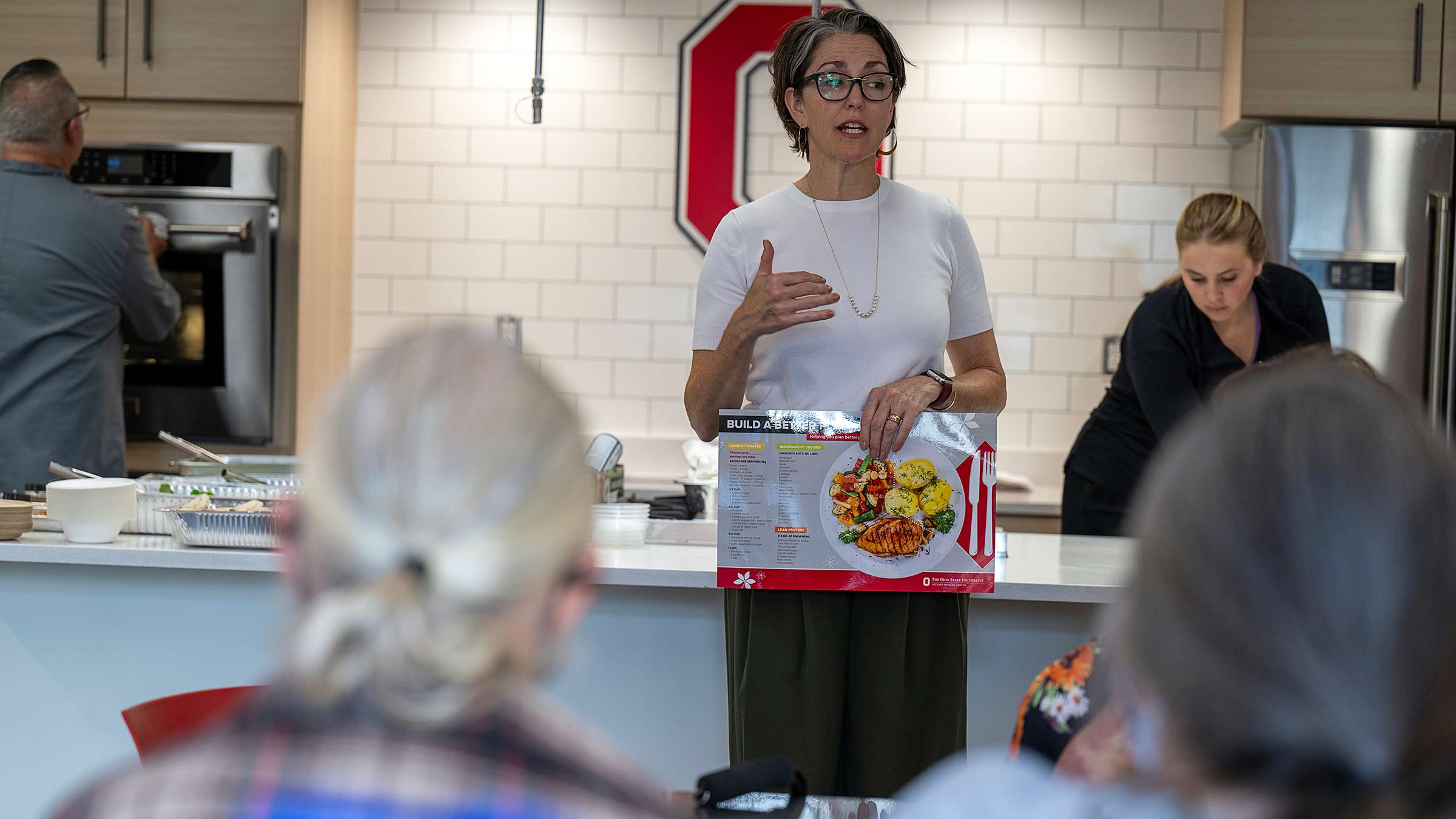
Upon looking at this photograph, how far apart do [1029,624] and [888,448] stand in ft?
2.08

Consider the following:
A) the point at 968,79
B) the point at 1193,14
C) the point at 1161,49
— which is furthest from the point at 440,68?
the point at 1193,14

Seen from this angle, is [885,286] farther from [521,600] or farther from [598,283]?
[598,283]

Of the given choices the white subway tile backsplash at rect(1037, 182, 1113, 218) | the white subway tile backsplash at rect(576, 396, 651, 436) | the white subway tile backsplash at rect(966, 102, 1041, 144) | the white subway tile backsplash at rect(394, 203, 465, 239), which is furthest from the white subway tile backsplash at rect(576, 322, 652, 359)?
the white subway tile backsplash at rect(1037, 182, 1113, 218)

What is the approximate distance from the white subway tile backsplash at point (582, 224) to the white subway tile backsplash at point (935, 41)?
1.08 meters

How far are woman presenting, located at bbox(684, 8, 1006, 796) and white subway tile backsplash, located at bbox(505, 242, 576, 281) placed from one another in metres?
2.15

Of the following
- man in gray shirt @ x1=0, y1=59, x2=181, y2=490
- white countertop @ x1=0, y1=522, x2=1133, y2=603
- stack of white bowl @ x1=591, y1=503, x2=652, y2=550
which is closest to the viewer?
white countertop @ x1=0, y1=522, x2=1133, y2=603

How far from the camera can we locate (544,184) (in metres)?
3.97

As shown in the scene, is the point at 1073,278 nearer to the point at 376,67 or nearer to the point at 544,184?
the point at 544,184

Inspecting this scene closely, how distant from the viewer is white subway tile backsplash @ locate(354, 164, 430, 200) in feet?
13.1

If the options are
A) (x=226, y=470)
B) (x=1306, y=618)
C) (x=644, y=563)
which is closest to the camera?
(x=1306, y=618)

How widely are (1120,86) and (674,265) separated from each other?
4.97ft

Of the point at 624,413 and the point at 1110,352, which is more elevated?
the point at 1110,352

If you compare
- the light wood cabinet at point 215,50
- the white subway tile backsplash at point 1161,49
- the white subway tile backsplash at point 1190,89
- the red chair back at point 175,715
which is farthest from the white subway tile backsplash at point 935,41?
the red chair back at point 175,715

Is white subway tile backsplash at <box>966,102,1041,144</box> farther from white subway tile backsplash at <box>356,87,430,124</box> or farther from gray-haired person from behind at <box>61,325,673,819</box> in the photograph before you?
gray-haired person from behind at <box>61,325,673,819</box>
